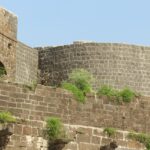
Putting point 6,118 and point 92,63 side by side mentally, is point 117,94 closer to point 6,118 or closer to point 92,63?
point 6,118

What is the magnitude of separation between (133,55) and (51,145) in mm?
11381

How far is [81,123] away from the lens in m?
23.1

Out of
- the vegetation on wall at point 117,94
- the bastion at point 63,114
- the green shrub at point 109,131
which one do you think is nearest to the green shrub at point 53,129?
the bastion at point 63,114

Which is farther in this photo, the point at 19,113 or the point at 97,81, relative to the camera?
the point at 97,81

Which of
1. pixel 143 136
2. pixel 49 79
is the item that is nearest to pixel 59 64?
pixel 49 79

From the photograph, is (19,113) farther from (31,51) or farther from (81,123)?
(31,51)

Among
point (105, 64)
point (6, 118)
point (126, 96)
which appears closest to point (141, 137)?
point (126, 96)

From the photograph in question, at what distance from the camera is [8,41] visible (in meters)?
30.4

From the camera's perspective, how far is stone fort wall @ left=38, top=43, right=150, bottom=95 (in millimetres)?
32281

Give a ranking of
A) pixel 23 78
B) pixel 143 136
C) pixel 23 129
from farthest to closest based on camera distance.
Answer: pixel 23 78 < pixel 143 136 < pixel 23 129

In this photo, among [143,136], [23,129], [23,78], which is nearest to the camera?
[23,129]

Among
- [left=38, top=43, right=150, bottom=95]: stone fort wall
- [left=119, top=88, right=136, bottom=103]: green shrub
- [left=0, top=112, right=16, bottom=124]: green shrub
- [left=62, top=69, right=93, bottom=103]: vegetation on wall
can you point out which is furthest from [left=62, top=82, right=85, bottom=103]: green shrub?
[left=38, top=43, right=150, bottom=95]: stone fort wall

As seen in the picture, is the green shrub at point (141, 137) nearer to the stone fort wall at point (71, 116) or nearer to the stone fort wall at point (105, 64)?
the stone fort wall at point (71, 116)

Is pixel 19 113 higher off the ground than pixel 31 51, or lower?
lower
